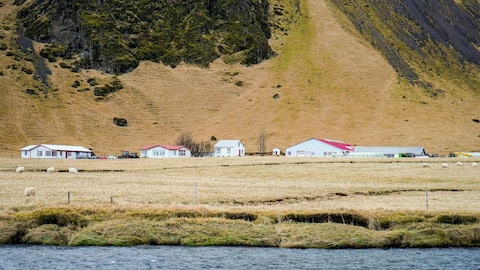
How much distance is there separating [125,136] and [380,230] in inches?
6176

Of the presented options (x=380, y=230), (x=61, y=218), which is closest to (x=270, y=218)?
(x=380, y=230)

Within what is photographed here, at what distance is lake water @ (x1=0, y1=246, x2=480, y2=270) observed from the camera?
28.5m

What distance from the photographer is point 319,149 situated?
15738 centimetres

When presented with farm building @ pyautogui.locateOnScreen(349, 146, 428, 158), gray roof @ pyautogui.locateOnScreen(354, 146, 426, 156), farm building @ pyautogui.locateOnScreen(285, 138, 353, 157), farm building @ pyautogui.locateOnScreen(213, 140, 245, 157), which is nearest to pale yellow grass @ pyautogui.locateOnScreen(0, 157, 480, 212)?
farm building @ pyautogui.locateOnScreen(349, 146, 428, 158)

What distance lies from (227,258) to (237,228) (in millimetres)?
4686

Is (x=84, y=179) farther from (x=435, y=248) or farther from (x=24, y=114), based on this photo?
(x=24, y=114)

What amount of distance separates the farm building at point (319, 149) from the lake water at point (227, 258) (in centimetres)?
12210

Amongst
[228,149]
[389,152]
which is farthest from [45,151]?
[389,152]

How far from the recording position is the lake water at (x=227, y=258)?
93.5 feet

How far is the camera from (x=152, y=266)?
92.5ft

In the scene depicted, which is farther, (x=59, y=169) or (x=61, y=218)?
(x=59, y=169)

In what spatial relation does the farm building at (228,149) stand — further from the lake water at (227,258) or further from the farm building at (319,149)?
the lake water at (227,258)

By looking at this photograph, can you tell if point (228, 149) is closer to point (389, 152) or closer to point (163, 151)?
point (163, 151)

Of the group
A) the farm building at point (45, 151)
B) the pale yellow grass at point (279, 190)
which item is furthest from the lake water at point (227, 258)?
the farm building at point (45, 151)
